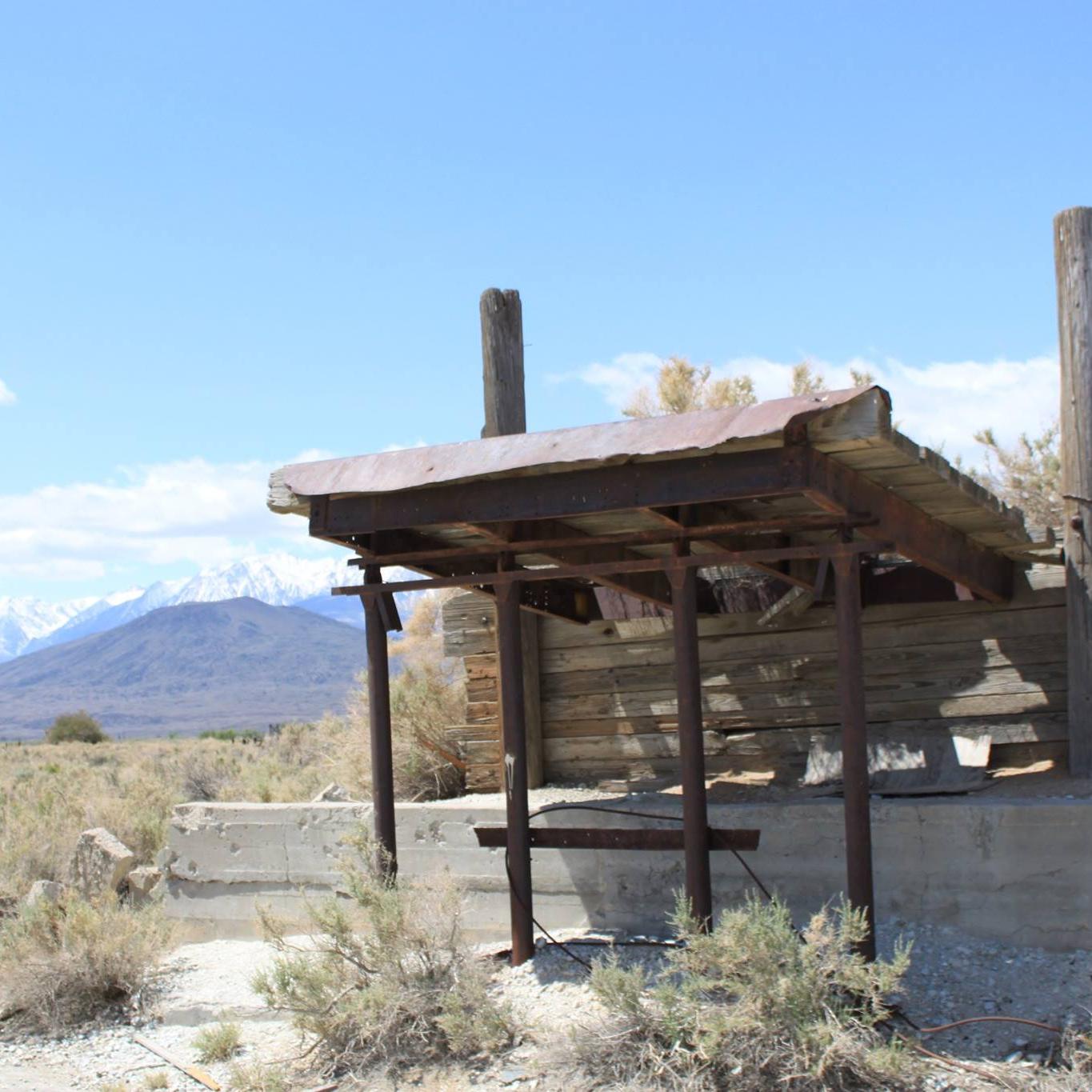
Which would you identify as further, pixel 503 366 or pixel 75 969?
pixel 503 366

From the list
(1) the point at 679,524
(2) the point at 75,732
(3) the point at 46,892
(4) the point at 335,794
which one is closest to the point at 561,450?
(1) the point at 679,524

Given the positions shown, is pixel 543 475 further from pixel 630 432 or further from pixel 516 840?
pixel 516 840

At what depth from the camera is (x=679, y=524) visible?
6.90 metres

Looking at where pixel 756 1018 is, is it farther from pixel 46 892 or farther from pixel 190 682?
pixel 190 682

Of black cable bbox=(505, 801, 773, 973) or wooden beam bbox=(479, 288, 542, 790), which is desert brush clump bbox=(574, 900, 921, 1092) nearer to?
black cable bbox=(505, 801, 773, 973)

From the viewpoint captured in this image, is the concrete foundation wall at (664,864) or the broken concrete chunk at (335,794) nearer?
the concrete foundation wall at (664,864)

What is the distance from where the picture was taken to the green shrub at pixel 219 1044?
7.22 meters

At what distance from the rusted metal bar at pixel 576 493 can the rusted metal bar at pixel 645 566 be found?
1.46 ft

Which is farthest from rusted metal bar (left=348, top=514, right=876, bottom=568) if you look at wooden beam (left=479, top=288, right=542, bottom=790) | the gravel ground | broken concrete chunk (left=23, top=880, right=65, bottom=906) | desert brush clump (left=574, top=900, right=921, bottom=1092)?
broken concrete chunk (left=23, top=880, right=65, bottom=906)

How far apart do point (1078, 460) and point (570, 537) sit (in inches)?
125

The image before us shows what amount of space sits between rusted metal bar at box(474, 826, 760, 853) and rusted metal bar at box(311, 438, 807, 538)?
180 centimetres

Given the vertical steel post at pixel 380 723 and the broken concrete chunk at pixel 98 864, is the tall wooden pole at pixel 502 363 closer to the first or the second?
the vertical steel post at pixel 380 723

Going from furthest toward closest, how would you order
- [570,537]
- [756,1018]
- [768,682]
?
1. [768,682]
2. [570,537]
3. [756,1018]

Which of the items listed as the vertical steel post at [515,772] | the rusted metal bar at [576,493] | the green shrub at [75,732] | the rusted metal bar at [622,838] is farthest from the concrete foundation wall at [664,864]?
the green shrub at [75,732]
